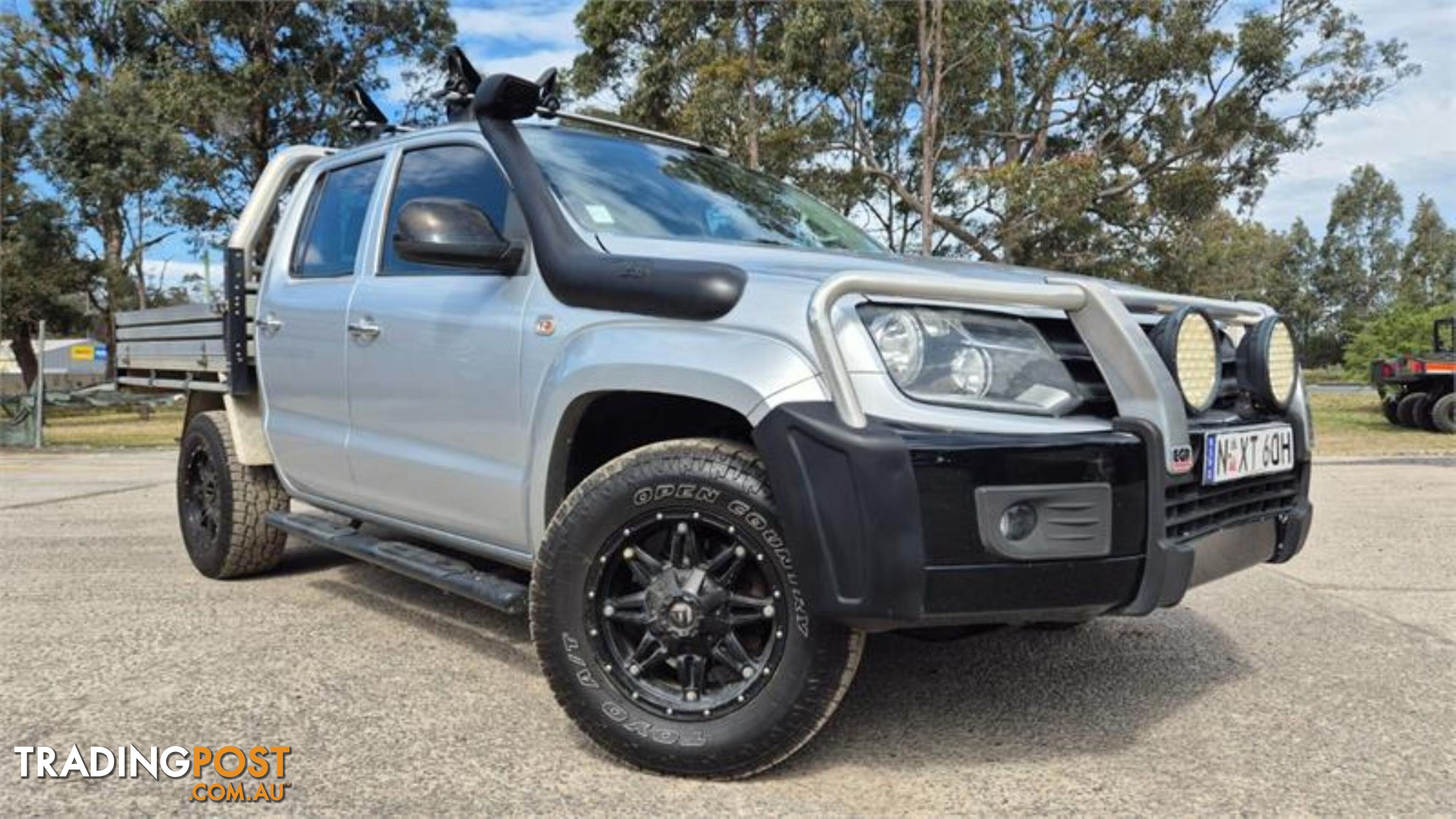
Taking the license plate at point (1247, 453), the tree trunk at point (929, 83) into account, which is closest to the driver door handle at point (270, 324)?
the license plate at point (1247, 453)

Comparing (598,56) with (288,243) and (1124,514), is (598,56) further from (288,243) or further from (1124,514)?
(1124,514)

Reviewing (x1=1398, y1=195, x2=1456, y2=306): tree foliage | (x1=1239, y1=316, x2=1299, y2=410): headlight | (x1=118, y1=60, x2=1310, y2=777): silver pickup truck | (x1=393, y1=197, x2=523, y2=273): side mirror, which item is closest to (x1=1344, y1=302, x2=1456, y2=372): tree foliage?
(x1=1239, y1=316, x2=1299, y2=410): headlight

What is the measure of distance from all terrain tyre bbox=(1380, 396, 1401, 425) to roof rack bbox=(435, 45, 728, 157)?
19.7 metres

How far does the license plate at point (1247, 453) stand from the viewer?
267 centimetres

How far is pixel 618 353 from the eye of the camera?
276cm

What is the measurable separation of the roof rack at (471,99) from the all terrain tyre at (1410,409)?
19.1 m

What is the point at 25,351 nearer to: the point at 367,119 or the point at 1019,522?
the point at 367,119

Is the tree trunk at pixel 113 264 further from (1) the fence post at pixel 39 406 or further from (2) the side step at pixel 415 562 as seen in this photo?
(2) the side step at pixel 415 562

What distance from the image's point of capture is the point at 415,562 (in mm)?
3553

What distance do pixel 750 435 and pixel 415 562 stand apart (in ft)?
4.58

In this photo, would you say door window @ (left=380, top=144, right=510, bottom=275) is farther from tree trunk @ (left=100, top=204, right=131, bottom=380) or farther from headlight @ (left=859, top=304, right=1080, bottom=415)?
tree trunk @ (left=100, top=204, right=131, bottom=380)

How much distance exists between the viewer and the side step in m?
3.08

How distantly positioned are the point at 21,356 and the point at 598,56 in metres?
18.5

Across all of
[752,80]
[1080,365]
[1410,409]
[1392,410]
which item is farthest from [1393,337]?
[1080,365]
